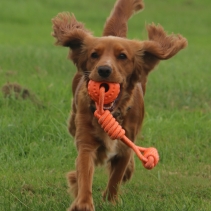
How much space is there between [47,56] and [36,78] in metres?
2.11

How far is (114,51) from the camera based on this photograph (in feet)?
13.9

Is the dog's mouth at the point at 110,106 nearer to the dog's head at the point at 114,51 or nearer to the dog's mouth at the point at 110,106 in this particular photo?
the dog's mouth at the point at 110,106

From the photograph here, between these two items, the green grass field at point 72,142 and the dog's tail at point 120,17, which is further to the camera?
the dog's tail at point 120,17

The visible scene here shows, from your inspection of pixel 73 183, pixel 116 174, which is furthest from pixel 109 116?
pixel 73 183

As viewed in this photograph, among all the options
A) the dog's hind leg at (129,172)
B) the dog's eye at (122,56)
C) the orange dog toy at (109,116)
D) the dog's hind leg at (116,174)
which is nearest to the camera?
the orange dog toy at (109,116)

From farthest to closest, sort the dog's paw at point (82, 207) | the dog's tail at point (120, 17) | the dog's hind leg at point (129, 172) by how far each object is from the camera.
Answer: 1. the dog's tail at point (120, 17)
2. the dog's hind leg at point (129, 172)
3. the dog's paw at point (82, 207)

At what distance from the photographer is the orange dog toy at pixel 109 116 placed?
3.99m

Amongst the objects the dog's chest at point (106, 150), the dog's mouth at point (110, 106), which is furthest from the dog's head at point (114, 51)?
the dog's chest at point (106, 150)

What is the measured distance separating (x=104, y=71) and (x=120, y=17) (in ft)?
5.23

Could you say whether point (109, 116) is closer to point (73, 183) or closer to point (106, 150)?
point (106, 150)

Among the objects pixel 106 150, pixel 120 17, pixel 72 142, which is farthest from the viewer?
pixel 72 142

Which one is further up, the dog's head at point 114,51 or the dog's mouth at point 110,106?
the dog's head at point 114,51

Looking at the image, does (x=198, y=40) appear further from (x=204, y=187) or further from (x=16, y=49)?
(x=204, y=187)

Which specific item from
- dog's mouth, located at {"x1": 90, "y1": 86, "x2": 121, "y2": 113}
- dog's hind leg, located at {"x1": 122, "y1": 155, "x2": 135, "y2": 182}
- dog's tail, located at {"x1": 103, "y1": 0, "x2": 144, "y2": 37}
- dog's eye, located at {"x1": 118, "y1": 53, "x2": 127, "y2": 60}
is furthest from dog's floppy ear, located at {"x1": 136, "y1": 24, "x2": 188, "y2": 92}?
dog's hind leg, located at {"x1": 122, "y1": 155, "x2": 135, "y2": 182}
